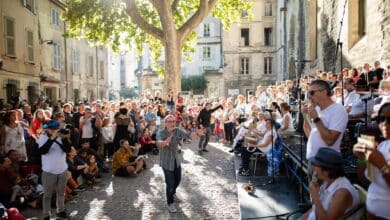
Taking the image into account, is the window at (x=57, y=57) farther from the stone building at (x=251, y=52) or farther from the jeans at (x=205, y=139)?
the stone building at (x=251, y=52)

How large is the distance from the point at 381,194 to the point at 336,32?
1601 cm

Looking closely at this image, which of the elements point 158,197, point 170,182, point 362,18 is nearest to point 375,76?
point 170,182

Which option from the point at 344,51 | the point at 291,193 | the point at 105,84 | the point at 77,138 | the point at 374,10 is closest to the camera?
the point at 291,193

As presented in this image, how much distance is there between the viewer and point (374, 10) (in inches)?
511

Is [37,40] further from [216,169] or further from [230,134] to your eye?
[216,169]

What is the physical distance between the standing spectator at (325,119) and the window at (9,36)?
1665 cm

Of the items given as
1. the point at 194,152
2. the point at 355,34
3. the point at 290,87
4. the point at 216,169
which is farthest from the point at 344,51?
the point at 216,169

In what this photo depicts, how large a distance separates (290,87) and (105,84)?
2477 cm

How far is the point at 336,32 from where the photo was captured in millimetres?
17688

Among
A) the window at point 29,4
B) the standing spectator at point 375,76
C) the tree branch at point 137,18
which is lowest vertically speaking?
the standing spectator at point 375,76

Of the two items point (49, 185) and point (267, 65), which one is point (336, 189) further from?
point (267, 65)

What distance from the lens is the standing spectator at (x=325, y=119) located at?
4.13 meters

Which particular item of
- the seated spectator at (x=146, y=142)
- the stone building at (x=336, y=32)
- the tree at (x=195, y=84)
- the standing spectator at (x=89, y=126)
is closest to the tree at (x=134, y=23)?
the seated spectator at (x=146, y=142)

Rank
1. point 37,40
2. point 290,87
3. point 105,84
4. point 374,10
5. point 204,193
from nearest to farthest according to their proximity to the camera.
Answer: point 204,193 → point 374,10 → point 290,87 → point 37,40 → point 105,84
